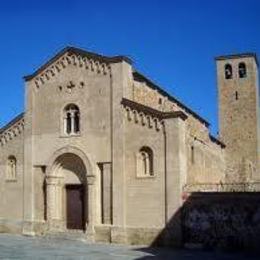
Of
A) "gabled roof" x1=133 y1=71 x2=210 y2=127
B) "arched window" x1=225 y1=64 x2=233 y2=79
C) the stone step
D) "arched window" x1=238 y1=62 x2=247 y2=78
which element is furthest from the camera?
"arched window" x1=225 y1=64 x2=233 y2=79

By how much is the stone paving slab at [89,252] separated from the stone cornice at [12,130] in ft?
20.8

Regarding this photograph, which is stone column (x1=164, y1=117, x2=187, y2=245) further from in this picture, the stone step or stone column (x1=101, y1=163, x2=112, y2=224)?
the stone step

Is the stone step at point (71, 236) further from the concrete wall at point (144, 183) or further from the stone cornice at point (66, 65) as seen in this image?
the stone cornice at point (66, 65)

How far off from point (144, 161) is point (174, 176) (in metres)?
1.83

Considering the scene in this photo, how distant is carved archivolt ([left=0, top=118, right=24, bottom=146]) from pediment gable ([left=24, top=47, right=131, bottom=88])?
236 centimetres

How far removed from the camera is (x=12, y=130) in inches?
1125

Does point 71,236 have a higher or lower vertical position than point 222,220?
lower

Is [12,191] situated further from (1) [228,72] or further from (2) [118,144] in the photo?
(1) [228,72]

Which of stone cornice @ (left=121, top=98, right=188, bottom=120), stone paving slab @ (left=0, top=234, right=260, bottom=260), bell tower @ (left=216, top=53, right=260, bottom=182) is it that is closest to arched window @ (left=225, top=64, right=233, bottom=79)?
bell tower @ (left=216, top=53, right=260, bottom=182)

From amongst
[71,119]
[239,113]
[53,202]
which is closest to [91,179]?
[53,202]

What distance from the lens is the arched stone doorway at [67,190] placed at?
84.9 ft

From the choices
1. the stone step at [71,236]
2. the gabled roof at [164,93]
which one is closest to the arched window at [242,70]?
the gabled roof at [164,93]

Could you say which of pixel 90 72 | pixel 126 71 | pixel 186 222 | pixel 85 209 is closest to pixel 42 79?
pixel 90 72

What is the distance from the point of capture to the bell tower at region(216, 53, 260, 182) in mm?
41188
